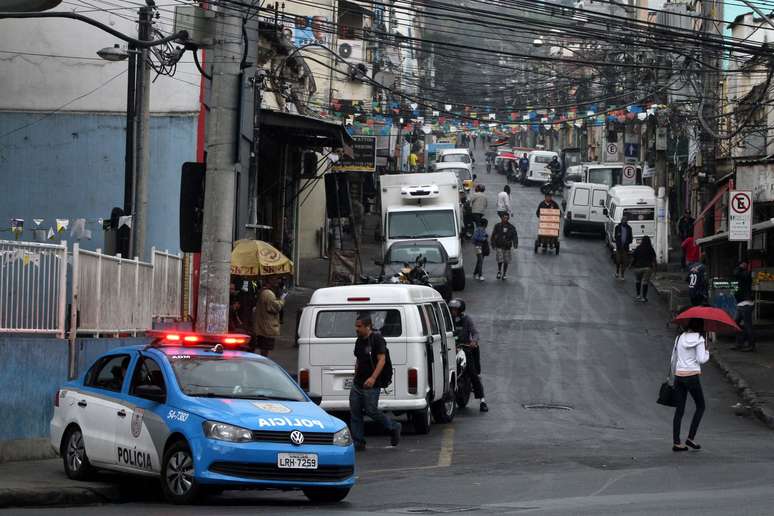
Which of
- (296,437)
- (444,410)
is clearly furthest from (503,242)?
(296,437)

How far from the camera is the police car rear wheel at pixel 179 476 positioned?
11203 mm

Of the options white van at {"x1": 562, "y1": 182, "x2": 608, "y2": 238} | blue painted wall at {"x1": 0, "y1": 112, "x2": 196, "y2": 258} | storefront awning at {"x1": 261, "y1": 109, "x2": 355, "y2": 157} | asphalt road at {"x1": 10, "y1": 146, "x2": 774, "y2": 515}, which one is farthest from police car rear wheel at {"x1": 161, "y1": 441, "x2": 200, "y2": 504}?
white van at {"x1": 562, "y1": 182, "x2": 608, "y2": 238}

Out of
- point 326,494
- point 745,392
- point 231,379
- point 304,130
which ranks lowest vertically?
point 745,392

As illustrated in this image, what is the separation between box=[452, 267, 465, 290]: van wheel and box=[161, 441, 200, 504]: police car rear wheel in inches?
1050

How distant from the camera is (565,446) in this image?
54.3ft

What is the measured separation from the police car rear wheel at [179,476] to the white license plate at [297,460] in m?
0.76

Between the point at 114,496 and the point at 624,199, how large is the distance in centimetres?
3944

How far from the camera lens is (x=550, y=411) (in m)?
21.0

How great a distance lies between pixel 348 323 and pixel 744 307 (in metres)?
12.5

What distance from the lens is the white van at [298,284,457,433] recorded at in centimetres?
1755

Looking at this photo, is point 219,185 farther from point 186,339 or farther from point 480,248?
point 480,248

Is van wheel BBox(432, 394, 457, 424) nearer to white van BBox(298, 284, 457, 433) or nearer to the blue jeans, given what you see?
white van BBox(298, 284, 457, 433)

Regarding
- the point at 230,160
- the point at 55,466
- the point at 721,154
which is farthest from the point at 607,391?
the point at 721,154

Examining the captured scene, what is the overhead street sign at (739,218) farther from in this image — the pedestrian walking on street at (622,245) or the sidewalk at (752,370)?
the pedestrian walking on street at (622,245)
